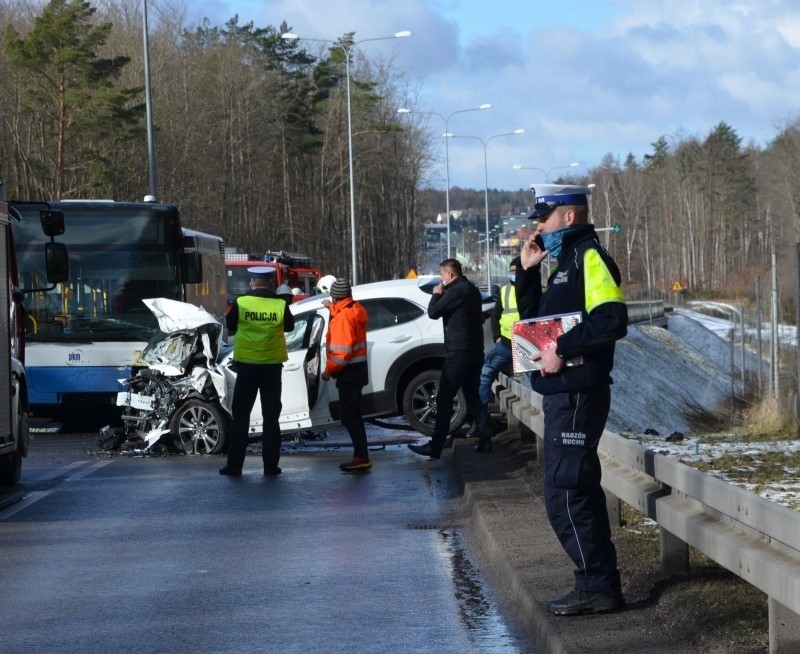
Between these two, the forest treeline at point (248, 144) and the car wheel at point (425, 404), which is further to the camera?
the forest treeline at point (248, 144)

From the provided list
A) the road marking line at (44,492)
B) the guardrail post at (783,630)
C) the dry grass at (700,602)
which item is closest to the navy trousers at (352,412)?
the road marking line at (44,492)

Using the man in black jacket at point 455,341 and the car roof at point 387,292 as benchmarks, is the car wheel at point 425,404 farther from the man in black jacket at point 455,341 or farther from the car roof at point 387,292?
the man in black jacket at point 455,341

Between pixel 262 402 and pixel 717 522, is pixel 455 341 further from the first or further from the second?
pixel 717 522

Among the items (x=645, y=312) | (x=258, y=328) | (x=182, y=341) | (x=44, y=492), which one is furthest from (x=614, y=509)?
(x=645, y=312)

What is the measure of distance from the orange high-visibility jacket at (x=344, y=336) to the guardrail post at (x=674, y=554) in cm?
671

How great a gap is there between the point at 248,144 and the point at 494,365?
63.9 m

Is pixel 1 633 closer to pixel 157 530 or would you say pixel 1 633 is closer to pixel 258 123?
pixel 157 530

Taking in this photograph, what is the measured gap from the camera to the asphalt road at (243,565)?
6.65 meters

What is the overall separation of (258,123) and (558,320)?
2910 inches

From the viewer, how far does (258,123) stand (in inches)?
3095

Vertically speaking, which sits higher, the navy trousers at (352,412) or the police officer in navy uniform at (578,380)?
the police officer in navy uniform at (578,380)

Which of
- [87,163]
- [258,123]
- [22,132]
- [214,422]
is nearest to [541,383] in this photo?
[214,422]

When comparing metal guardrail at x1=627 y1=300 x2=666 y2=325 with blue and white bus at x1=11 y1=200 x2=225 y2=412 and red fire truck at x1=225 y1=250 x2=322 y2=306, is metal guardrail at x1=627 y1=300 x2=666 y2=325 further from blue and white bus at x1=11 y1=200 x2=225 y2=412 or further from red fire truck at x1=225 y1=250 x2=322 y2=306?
blue and white bus at x1=11 y1=200 x2=225 y2=412

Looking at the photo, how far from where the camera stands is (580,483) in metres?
6.07
